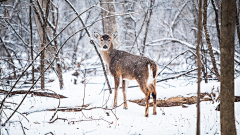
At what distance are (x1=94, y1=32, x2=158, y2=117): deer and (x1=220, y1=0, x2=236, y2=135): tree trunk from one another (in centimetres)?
220

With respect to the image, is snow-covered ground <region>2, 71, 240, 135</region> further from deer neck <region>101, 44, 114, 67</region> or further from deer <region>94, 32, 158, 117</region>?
deer neck <region>101, 44, 114, 67</region>

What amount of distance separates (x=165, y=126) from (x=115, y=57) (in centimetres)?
251

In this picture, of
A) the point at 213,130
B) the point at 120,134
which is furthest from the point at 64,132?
the point at 213,130

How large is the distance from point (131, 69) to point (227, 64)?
2832 millimetres

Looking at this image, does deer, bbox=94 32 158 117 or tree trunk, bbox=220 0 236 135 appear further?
deer, bbox=94 32 158 117

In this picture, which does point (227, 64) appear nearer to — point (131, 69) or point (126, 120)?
point (126, 120)

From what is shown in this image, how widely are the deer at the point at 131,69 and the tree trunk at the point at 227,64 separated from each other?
2.20 meters

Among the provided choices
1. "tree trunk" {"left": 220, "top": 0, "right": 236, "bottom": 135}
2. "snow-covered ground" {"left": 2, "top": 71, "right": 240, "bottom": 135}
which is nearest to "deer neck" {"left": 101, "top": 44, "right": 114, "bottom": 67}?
"snow-covered ground" {"left": 2, "top": 71, "right": 240, "bottom": 135}

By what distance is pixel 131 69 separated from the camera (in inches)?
195

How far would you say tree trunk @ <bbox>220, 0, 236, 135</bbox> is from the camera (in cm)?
220

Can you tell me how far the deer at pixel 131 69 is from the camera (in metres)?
4.69

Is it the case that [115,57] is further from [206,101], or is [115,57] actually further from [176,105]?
[206,101]

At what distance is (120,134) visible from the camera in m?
3.23

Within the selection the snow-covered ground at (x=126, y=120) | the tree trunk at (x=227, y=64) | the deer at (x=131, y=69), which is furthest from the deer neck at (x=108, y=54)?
the tree trunk at (x=227, y=64)
